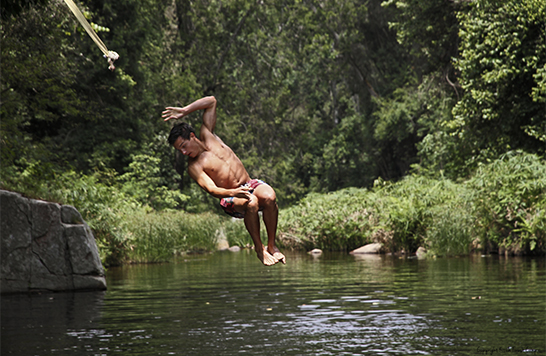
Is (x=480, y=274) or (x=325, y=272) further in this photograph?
(x=325, y=272)

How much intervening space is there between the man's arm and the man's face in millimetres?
108

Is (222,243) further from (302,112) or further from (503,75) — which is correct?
(302,112)

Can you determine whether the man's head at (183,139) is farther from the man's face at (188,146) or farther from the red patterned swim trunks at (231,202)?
the red patterned swim trunks at (231,202)

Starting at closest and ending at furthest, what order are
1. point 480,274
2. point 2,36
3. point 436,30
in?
1. point 480,274
2. point 2,36
3. point 436,30

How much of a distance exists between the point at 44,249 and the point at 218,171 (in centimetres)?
1261

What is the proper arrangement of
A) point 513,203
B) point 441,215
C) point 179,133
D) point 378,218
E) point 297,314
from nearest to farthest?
point 179,133 → point 297,314 → point 513,203 → point 441,215 → point 378,218

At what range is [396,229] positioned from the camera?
28.0 metres

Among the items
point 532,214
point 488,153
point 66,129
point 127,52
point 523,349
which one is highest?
point 127,52

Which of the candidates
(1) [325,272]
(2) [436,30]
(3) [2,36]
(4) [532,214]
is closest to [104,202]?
(3) [2,36]

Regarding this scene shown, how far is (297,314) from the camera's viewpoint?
1429cm

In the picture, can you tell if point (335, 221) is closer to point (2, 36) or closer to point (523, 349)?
point (2, 36)

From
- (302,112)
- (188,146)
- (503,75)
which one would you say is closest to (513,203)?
(503,75)

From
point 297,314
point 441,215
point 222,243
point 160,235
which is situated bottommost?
point 297,314

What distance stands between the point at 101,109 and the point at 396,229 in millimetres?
13779
